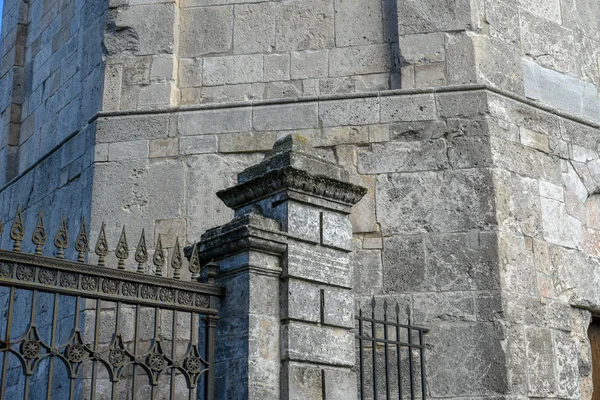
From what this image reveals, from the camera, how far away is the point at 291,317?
461 cm

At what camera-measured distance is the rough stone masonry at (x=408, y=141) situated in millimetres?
6781

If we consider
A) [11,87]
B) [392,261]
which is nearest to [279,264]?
[392,261]

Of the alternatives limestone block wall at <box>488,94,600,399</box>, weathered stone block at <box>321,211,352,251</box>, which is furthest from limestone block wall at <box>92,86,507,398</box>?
weathered stone block at <box>321,211,352,251</box>

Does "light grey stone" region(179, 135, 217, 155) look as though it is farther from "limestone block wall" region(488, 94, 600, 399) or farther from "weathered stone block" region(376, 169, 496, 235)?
"limestone block wall" region(488, 94, 600, 399)

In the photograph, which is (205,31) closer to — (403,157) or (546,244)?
(403,157)

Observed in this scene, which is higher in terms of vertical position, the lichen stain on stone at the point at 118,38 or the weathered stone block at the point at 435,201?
the lichen stain on stone at the point at 118,38

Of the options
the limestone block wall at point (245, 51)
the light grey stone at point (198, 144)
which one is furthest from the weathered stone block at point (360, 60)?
the light grey stone at point (198, 144)

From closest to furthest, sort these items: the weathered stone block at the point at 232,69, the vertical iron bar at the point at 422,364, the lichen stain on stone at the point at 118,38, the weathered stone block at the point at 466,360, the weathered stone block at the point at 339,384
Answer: the weathered stone block at the point at 339,384 → the vertical iron bar at the point at 422,364 → the weathered stone block at the point at 466,360 → the weathered stone block at the point at 232,69 → the lichen stain on stone at the point at 118,38

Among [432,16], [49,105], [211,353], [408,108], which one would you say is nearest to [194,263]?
[211,353]

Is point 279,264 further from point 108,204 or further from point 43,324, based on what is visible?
point 43,324

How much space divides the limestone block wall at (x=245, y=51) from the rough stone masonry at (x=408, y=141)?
0.04 feet

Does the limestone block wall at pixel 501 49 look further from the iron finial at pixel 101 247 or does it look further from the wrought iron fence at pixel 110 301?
the iron finial at pixel 101 247

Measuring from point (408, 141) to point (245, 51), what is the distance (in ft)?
5.54

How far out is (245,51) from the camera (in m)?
7.79
